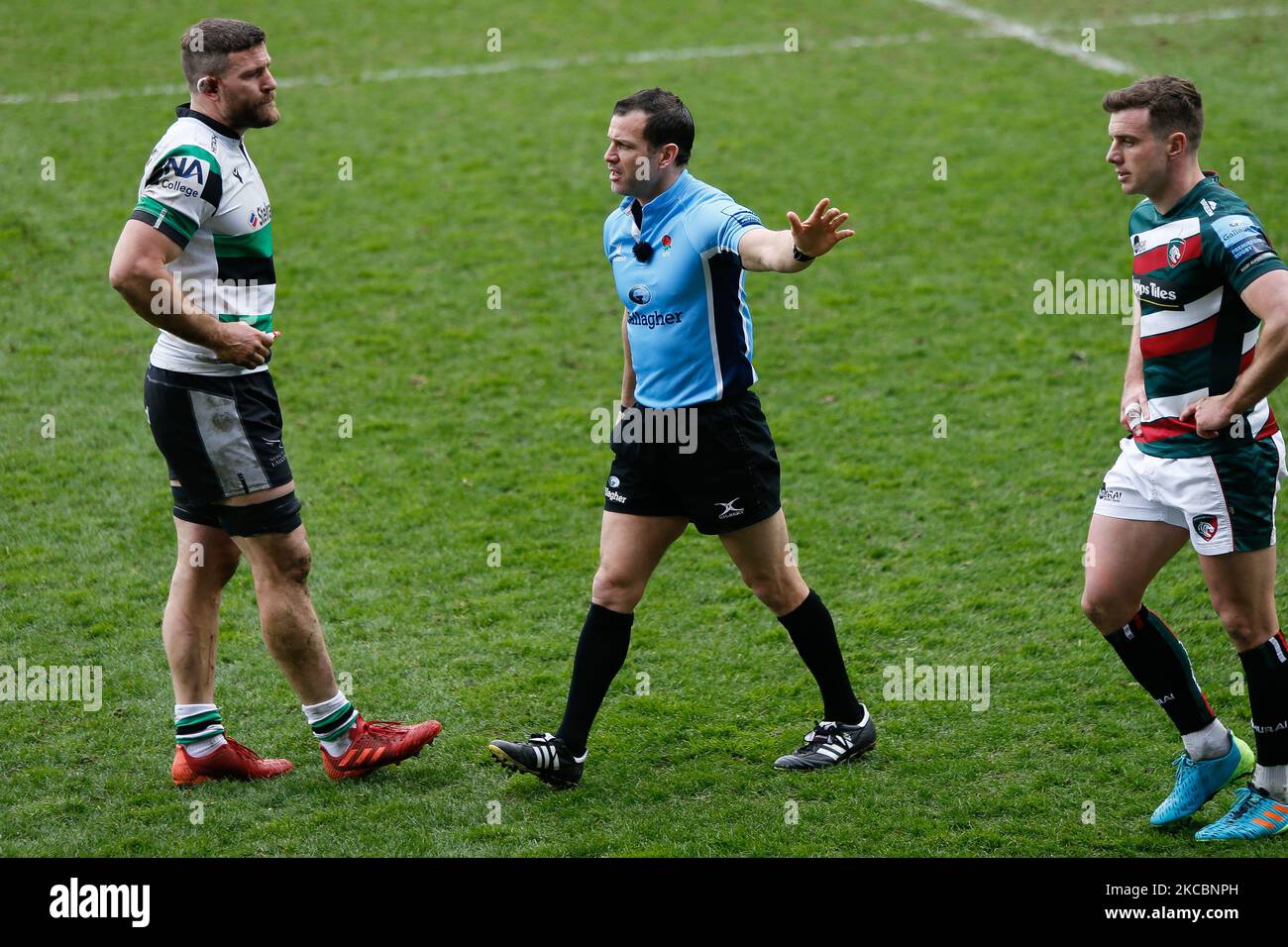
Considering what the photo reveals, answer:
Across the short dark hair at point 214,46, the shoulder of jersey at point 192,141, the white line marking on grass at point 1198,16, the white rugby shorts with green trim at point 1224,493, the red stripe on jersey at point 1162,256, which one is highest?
the white line marking on grass at point 1198,16

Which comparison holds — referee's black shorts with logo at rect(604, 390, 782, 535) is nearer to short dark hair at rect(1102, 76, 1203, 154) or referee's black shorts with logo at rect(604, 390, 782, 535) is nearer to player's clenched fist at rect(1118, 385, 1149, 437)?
player's clenched fist at rect(1118, 385, 1149, 437)

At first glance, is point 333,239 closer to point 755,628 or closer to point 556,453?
point 556,453

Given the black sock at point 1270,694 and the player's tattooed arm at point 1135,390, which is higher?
the player's tattooed arm at point 1135,390

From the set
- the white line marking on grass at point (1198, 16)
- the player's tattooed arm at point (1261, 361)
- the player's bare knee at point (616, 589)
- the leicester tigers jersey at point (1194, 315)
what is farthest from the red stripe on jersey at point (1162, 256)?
the white line marking on grass at point (1198, 16)

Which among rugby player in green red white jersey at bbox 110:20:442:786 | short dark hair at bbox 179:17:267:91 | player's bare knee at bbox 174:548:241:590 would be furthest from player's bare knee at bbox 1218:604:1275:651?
short dark hair at bbox 179:17:267:91

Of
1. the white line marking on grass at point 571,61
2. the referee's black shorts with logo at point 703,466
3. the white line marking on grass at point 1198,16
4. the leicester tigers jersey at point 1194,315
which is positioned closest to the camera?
the leicester tigers jersey at point 1194,315

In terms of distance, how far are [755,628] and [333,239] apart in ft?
21.8

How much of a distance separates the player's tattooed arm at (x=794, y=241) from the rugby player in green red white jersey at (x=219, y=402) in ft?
5.68

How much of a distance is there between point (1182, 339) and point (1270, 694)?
4.14 ft

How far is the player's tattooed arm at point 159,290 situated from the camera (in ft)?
15.5

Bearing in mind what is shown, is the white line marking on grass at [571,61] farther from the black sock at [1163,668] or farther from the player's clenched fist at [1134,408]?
the black sock at [1163,668]

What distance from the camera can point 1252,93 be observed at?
564 inches

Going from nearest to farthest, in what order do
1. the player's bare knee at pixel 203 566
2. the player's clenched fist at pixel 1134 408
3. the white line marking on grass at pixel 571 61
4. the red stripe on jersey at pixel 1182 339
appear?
1. the red stripe on jersey at pixel 1182 339
2. the player's clenched fist at pixel 1134 408
3. the player's bare knee at pixel 203 566
4. the white line marking on grass at pixel 571 61

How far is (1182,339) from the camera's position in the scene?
4.81 m
